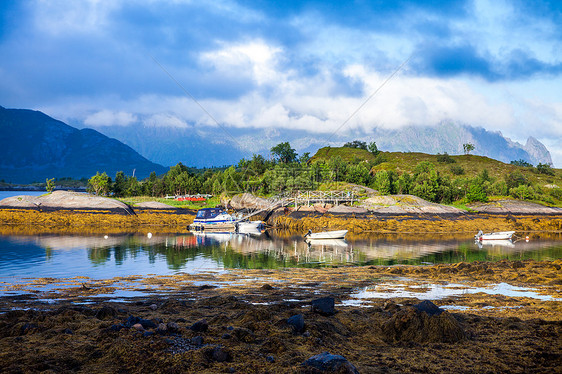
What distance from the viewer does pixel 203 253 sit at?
129ft

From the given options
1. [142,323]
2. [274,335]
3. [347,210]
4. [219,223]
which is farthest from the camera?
[347,210]

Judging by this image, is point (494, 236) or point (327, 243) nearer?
point (327, 243)

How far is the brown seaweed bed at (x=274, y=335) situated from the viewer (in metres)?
8.52

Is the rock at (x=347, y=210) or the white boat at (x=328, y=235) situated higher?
the rock at (x=347, y=210)

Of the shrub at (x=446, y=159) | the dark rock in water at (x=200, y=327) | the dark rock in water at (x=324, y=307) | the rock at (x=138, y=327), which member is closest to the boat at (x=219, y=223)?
the dark rock in water at (x=324, y=307)

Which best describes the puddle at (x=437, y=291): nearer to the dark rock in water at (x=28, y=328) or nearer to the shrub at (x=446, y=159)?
the dark rock in water at (x=28, y=328)

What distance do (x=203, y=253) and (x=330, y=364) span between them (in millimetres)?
32876

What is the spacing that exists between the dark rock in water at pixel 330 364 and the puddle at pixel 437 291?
9676 millimetres

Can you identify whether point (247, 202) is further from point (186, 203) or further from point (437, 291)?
point (437, 291)

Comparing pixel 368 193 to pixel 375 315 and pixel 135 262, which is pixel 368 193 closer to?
pixel 135 262

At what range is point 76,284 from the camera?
21.4 m

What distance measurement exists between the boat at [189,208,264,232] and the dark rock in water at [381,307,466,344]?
57.1 metres

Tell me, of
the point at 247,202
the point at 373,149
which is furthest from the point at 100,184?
the point at 373,149

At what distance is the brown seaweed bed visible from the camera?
852 centimetres
